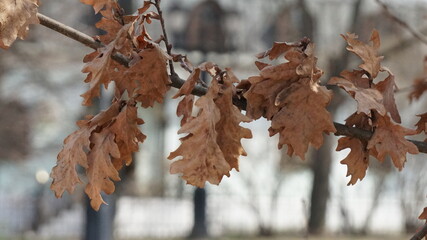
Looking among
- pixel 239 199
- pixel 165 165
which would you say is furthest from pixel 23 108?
pixel 239 199

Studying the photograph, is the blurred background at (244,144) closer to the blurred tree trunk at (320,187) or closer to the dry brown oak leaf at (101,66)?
the blurred tree trunk at (320,187)

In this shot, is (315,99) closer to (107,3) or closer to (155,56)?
(155,56)

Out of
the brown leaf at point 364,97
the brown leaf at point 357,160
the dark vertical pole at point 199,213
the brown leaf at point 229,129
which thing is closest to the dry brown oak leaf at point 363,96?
the brown leaf at point 364,97

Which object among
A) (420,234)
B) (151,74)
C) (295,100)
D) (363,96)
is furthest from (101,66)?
(420,234)

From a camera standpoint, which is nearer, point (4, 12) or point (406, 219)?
point (4, 12)

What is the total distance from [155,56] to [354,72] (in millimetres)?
415

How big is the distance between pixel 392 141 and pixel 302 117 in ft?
0.72

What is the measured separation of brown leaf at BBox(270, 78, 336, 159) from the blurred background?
1385 centimetres

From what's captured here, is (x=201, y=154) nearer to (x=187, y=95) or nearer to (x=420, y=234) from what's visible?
(x=187, y=95)

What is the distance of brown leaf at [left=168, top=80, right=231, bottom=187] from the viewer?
4.72 ft

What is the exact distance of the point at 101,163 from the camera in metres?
1.61

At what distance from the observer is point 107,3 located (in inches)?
68.1

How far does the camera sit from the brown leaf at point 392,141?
1.60 m

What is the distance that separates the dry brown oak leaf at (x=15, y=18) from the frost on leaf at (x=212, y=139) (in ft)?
1.08
